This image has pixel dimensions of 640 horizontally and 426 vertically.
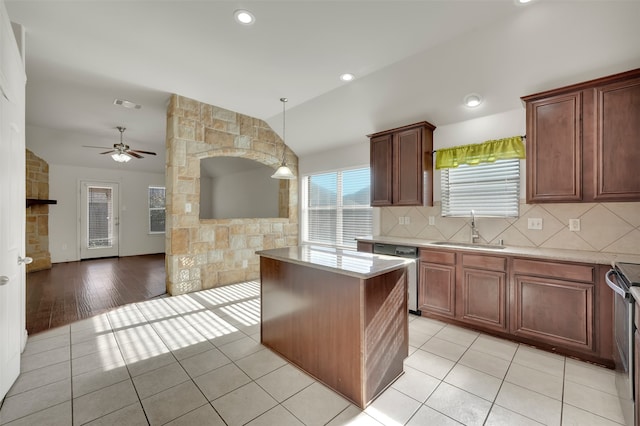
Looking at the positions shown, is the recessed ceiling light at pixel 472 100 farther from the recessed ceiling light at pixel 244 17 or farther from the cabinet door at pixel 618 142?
the recessed ceiling light at pixel 244 17

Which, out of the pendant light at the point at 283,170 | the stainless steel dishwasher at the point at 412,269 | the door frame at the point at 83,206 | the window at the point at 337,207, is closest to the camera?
the stainless steel dishwasher at the point at 412,269

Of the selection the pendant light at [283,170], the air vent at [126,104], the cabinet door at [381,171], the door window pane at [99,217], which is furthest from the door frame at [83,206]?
the cabinet door at [381,171]

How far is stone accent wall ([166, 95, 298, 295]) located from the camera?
4.03m

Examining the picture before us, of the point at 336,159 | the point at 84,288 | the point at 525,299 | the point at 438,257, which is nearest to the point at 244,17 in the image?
the point at 336,159

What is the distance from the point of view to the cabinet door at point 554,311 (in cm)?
229

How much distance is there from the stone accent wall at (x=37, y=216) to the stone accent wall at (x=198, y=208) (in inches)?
168

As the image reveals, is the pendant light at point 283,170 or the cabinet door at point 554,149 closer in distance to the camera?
the cabinet door at point 554,149

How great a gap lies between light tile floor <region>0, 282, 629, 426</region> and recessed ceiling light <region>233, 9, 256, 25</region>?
302cm

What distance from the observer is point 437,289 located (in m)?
3.16

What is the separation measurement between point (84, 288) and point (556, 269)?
21.1ft

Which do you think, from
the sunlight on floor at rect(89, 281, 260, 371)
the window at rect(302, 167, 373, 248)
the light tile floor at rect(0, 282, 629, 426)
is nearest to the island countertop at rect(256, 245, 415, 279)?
the light tile floor at rect(0, 282, 629, 426)

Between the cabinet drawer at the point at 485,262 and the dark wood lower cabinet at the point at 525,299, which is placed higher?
the cabinet drawer at the point at 485,262

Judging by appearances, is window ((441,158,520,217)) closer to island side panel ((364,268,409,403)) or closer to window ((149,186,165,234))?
island side panel ((364,268,409,403))

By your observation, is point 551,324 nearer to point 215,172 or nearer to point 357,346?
point 357,346
